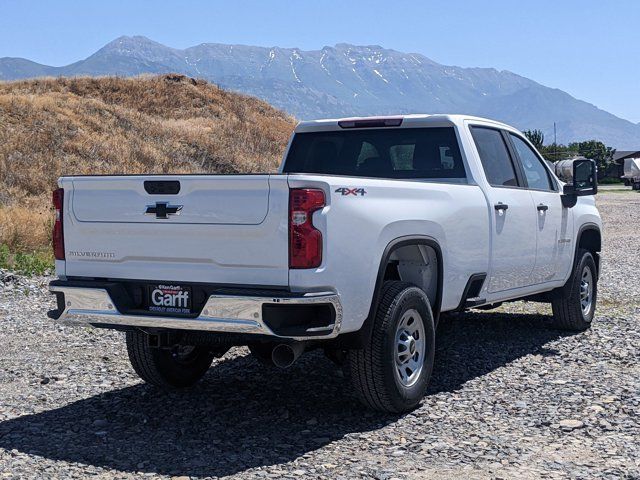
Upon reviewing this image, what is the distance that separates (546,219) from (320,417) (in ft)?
10.8

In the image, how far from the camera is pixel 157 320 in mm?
5461

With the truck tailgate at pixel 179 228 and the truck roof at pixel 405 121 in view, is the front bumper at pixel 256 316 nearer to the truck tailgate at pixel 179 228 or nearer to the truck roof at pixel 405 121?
the truck tailgate at pixel 179 228

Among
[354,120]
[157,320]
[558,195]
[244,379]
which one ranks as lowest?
[244,379]

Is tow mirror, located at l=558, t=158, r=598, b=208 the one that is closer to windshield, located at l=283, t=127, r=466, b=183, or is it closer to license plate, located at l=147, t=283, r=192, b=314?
windshield, located at l=283, t=127, r=466, b=183

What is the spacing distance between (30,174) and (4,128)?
572 centimetres

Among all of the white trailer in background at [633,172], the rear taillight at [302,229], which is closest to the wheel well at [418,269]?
the rear taillight at [302,229]

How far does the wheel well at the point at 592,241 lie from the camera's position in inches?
375

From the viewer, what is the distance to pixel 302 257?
510 cm

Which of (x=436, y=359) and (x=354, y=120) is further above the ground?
(x=354, y=120)

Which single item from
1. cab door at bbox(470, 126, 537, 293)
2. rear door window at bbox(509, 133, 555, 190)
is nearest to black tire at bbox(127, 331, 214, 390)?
cab door at bbox(470, 126, 537, 293)

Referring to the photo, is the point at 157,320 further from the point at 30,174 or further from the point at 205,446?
the point at 30,174

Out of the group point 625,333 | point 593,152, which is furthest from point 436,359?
point 593,152

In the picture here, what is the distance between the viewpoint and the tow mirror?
8666 millimetres

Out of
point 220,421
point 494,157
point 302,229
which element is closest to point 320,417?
point 220,421
